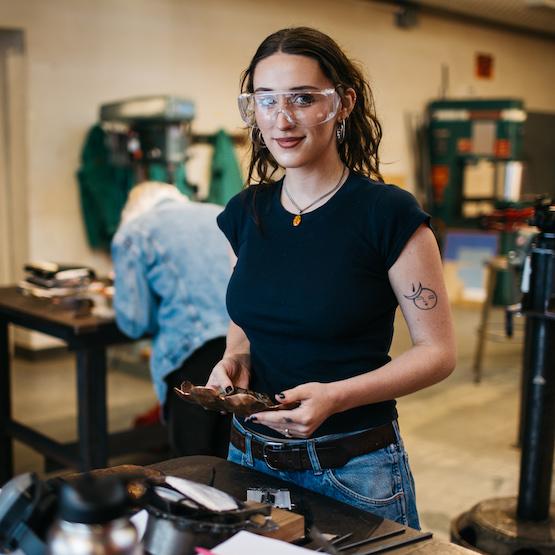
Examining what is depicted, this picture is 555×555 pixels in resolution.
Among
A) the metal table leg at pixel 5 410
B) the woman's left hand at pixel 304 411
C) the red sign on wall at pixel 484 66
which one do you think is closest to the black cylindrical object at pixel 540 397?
the woman's left hand at pixel 304 411

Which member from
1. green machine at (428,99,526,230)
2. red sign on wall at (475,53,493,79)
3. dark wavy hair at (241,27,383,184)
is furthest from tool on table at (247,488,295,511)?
red sign on wall at (475,53,493,79)

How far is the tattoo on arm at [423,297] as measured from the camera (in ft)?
4.91

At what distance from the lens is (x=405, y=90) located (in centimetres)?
905

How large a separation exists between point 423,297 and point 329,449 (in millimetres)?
347

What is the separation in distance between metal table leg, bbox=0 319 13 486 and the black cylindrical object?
7.40ft

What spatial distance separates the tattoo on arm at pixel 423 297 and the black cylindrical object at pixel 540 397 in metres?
1.50

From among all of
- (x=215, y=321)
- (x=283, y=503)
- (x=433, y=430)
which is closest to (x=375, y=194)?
(x=283, y=503)

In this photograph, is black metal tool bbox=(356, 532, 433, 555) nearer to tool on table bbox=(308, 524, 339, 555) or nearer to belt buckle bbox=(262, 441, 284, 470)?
tool on table bbox=(308, 524, 339, 555)

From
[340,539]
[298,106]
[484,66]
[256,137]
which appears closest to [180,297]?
[256,137]

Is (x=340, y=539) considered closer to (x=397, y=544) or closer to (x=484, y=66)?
(x=397, y=544)

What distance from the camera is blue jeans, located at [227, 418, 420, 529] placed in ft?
5.09

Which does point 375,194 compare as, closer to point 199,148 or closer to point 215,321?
point 215,321

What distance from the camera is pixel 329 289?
1526 mm

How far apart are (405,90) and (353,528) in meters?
8.24
